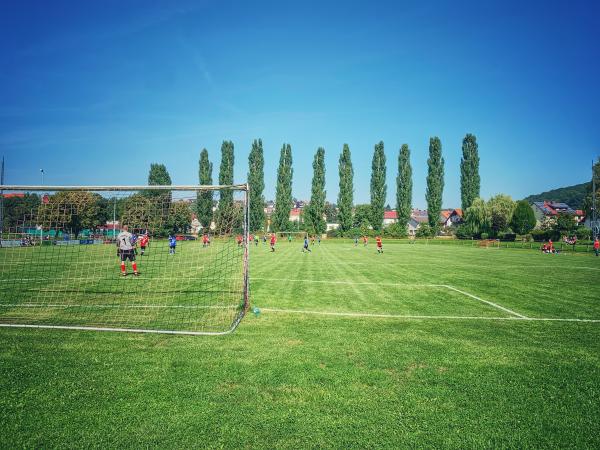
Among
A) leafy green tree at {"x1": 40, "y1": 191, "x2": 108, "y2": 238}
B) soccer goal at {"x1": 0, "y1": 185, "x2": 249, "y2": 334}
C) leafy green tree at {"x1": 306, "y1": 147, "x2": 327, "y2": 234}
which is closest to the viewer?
soccer goal at {"x1": 0, "y1": 185, "x2": 249, "y2": 334}

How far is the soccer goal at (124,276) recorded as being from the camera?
731 cm

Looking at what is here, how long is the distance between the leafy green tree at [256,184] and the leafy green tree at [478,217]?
37.8 meters

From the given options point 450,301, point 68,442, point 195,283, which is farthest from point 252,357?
point 195,283

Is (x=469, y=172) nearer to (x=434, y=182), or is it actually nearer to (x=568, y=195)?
(x=434, y=182)

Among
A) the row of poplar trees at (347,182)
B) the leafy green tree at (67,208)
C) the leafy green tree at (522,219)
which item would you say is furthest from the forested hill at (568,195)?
the leafy green tree at (67,208)

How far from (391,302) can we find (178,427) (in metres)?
7.17

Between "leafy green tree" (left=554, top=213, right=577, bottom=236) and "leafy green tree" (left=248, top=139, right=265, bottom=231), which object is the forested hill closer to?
"leafy green tree" (left=554, top=213, right=577, bottom=236)

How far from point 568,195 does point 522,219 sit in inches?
5059

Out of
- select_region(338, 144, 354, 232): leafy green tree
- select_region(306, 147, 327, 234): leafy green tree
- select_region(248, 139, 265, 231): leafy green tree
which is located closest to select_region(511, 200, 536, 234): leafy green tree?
select_region(338, 144, 354, 232): leafy green tree

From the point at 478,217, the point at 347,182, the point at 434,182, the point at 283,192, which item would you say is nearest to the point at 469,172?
the point at 434,182

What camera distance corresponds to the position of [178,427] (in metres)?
3.23

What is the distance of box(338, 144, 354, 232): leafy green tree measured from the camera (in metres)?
63.6

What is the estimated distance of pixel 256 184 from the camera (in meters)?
64.4

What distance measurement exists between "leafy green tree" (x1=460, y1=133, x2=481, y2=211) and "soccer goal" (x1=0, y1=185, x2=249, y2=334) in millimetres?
59244
